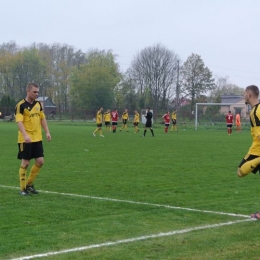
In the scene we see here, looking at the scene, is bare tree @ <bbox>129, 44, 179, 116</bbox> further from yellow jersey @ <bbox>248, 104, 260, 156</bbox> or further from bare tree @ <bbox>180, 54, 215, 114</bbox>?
yellow jersey @ <bbox>248, 104, 260, 156</bbox>

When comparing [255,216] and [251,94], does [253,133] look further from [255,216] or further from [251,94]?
[255,216]

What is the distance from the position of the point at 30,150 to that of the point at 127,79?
83890mm

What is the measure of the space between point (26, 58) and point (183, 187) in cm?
8733

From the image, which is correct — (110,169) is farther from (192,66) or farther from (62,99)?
(62,99)

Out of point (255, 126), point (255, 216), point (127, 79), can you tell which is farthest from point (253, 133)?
point (127, 79)

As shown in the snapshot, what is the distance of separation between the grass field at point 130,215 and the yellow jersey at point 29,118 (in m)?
1.05

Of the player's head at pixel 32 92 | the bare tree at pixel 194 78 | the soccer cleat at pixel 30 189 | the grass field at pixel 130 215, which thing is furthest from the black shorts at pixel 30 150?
the bare tree at pixel 194 78

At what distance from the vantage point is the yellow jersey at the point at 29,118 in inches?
387

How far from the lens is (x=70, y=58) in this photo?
112m

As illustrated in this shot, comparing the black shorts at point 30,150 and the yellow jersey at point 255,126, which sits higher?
the yellow jersey at point 255,126

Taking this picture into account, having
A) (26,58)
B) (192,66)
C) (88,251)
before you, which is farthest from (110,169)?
(26,58)

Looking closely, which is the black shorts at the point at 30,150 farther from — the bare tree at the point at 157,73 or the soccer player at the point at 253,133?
the bare tree at the point at 157,73

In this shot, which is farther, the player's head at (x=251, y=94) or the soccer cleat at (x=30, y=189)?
the soccer cleat at (x=30, y=189)

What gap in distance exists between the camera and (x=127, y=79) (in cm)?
9325
